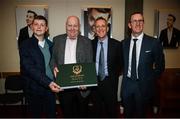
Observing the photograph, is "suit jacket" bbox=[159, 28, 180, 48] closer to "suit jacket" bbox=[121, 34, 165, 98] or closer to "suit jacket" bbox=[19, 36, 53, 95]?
"suit jacket" bbox=[121, 34, 165, 98]

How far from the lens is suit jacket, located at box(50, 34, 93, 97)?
9.52ft

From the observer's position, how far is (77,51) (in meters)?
2.91

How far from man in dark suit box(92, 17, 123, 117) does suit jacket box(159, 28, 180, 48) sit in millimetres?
2336

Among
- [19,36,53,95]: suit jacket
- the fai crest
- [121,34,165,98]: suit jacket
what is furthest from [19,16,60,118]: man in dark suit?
[121,34,165,98]: suit jacket

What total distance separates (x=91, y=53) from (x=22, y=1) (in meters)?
2.59

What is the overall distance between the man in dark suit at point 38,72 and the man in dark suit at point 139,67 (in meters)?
0.91

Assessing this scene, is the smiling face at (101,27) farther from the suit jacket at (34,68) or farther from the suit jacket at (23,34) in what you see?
the suit jacket at (23,34)

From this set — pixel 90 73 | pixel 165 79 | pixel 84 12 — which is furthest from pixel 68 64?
pixel 165 79

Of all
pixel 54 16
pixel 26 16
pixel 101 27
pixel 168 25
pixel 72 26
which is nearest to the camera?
pixel 72 26

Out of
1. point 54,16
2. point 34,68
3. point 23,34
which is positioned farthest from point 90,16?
point 34,68

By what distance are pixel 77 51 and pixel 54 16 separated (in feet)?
7.59

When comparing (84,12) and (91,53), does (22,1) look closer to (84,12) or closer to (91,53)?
(84,12)

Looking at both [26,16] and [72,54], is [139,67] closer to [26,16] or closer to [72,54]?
[72,54]

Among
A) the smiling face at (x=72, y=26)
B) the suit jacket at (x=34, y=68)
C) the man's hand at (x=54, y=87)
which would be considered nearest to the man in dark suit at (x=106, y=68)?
the smiling face at (x=72, y=26)
